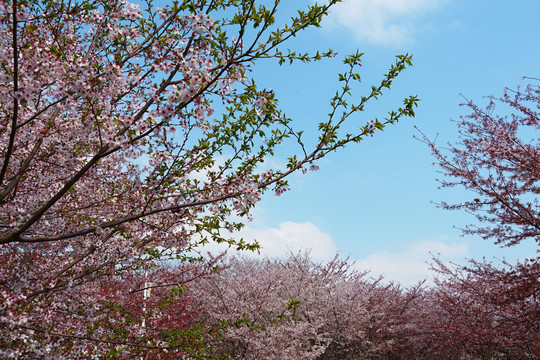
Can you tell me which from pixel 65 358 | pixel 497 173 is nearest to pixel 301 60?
pixel 65 358

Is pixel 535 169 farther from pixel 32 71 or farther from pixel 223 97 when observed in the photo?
pixel 32 71

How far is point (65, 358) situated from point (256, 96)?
4137 millimetres

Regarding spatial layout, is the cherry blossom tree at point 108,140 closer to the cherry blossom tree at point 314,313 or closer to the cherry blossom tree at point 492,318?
the cherry blossom tree at point 492,318

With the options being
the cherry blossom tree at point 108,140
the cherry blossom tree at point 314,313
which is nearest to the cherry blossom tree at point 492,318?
the cherry blossom tree at point 314,313

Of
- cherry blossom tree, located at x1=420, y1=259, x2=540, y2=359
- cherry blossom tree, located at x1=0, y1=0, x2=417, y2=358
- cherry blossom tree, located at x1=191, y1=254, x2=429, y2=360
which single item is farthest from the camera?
cherry blossom tree, located at x1=191, y1=254, x2=429, y2=360

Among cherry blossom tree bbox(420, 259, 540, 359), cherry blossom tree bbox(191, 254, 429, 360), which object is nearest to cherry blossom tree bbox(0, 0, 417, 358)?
cherry blossom tree bbox(420, 259, 540, 359)

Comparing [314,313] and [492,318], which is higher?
[314,313]

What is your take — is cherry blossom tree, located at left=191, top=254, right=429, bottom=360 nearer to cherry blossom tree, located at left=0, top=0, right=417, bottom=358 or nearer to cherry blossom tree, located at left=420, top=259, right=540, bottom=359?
cherry blossom tree, located at left=420, top=259, right=540, bottom=359

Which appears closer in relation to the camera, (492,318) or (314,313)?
(492,318)

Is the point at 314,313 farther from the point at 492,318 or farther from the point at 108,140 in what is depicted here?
the point at 108,140

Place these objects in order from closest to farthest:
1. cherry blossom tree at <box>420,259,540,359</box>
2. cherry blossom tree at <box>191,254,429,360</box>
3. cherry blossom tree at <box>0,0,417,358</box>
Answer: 1. cherry blossom tree at <box>0,0,417,358</box>
2. cherry blossom tree at <box>420,259,540,359</box>
3. cherry blossom tree at <box>191,254,429,360</box>

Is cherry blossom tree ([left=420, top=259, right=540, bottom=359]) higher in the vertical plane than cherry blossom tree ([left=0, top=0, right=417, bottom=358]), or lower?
lower

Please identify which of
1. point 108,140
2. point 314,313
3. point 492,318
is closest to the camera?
point 108,140

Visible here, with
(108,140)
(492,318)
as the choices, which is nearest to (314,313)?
(492,318)
